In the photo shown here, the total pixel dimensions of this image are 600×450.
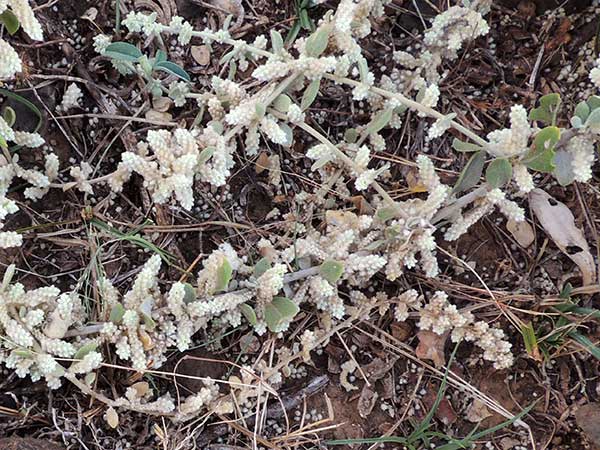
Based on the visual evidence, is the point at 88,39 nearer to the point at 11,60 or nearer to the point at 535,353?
the point at 11,60

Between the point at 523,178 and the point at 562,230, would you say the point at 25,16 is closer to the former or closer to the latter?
the point at 523,178

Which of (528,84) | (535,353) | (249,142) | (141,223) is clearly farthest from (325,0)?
(535,353)

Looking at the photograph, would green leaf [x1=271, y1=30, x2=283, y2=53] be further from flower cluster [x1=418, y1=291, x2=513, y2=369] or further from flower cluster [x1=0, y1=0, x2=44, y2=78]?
flower cluster [x1=418, y1=291, x2=513, y2=369]

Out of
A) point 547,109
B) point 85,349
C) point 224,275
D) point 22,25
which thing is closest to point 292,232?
point 224,275

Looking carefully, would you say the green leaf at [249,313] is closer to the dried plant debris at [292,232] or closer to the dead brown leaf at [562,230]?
the dried plant debris at [292,232]

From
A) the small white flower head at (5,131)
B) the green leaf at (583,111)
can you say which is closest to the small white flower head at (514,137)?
the green leaf at (583,111)
